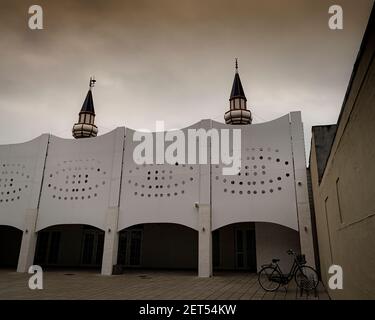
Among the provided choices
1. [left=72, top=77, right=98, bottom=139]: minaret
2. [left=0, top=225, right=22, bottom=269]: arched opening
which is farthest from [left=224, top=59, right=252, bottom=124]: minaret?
[left=0, top=225, right=22, bottom=269]: arched opening

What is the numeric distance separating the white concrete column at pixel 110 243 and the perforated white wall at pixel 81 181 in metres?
0.34

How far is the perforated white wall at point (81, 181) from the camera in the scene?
12602 mm

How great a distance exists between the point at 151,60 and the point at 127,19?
7.57 feet

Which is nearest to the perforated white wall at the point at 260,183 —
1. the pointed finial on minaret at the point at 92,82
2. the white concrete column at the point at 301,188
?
the white concrete column at the point at 301,188

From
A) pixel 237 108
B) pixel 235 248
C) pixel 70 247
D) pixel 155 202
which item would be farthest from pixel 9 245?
pixel 237 108

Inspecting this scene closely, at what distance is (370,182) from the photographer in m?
2.62

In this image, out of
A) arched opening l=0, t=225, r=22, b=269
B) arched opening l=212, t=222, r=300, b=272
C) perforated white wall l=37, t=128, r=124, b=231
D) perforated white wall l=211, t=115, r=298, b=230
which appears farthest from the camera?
arched opening l=0, t=225, r=22, b=269

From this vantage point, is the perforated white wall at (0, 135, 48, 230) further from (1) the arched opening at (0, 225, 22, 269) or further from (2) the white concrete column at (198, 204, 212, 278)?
(2) the white concrete column at (198, 204, 212, 278)

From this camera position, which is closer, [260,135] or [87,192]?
[260,135]

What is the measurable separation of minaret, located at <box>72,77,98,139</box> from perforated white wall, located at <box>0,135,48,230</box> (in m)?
3.85

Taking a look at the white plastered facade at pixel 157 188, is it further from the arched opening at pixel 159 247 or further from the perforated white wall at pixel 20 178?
the arched opening at pixel 159 247

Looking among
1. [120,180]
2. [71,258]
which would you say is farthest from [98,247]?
[120,180]

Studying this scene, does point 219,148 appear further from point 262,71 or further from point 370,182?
point 370,182

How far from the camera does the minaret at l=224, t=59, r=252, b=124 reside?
52.0 ft
